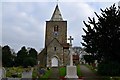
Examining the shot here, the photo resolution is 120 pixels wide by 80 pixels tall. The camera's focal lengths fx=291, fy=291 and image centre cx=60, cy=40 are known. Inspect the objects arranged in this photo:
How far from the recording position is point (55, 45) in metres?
58.1

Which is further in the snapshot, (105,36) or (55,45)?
(55,45)

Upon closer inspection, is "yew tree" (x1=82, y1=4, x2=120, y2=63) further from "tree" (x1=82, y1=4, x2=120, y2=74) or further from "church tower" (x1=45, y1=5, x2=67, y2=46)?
"church tower" (x1=45, y1=5, x2=67, y2=46)

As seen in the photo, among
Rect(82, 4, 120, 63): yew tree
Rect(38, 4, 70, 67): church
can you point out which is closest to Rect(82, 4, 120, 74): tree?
Rect(82, 4, 120, 63): yew tree

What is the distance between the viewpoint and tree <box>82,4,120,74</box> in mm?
24802

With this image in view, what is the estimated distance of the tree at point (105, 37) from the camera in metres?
24.8

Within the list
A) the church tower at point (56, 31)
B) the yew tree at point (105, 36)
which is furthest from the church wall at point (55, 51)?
the yew tree at point (105, 36)

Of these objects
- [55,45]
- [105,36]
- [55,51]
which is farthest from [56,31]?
[105,36]

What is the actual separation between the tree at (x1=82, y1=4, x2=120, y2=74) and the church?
98.4 feet

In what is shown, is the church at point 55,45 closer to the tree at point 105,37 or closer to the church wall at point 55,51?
the church wall at point 55,51

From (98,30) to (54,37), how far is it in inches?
1303

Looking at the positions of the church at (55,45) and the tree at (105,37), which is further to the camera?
the church at (55,45)

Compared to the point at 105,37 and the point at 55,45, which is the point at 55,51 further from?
the point at 105,37

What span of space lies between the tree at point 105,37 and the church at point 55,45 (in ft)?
98.4

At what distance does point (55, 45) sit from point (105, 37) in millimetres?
33377
